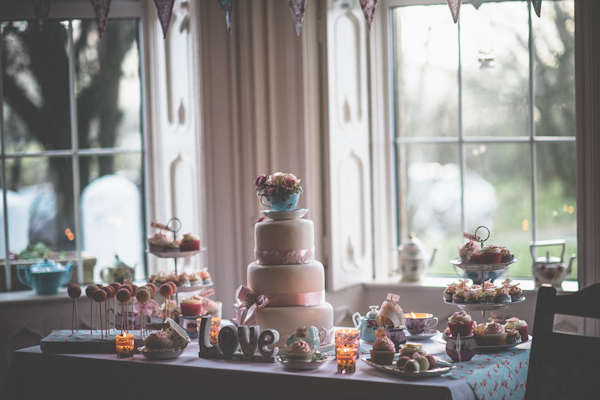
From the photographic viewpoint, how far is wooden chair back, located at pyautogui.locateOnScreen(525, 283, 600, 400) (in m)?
1.93

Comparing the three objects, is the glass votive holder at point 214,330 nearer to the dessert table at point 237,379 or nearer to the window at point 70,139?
the dessert table at point 237,379

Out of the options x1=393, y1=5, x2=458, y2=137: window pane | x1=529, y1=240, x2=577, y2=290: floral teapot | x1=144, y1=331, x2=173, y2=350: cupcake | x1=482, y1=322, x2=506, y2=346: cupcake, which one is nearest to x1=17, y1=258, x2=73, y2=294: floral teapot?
x1=144, y1=331, x2=173, y2=350: cupcake

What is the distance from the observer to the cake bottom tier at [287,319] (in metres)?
2.54

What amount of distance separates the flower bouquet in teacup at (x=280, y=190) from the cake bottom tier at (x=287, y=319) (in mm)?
391

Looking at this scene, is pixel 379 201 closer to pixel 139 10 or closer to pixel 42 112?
pixel 139 10

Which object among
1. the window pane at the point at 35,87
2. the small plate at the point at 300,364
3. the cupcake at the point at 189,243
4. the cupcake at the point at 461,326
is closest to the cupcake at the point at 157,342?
the small plate at the point at 300,364

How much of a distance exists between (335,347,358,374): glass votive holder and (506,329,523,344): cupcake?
594 mm

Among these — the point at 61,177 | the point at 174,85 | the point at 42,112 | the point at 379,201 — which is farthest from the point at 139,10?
the point at 379,201

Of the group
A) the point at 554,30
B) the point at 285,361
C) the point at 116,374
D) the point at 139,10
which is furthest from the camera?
the point at 139,10

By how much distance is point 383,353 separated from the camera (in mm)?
2236

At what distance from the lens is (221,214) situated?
3496 millimetres

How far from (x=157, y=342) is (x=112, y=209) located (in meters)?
1.39

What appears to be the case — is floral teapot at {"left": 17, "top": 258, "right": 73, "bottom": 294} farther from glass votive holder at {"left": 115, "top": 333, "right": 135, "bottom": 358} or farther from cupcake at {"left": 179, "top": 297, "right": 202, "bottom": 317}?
glass votive holder at {"left": 115, "top": 333, "right": 135, "bottom": 358}

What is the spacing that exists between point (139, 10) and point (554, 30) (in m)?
2.07
